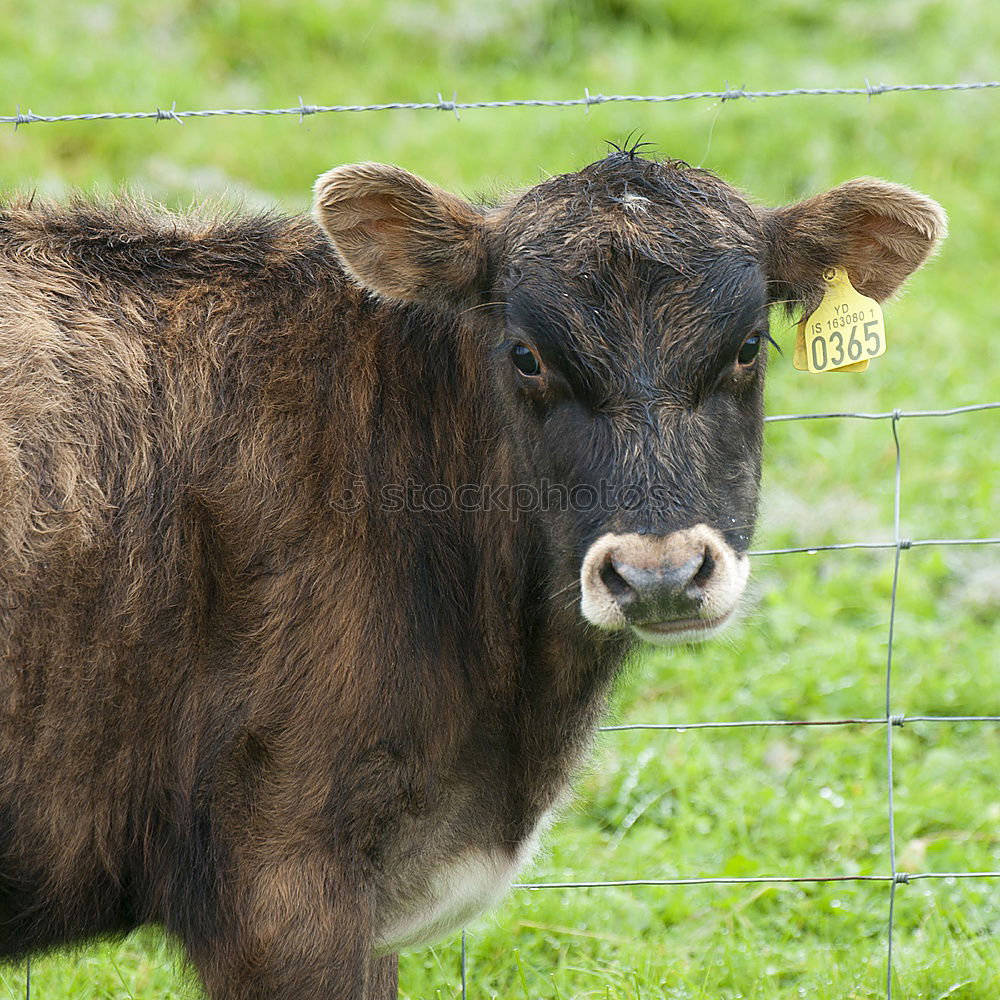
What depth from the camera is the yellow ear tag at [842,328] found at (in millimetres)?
4305

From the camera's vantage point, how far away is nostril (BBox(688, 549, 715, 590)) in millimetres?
3512

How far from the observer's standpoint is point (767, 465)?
27.5 feet

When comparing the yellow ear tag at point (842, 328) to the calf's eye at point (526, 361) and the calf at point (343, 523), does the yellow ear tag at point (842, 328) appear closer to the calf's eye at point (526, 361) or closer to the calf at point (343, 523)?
the calf at point (343, 523)

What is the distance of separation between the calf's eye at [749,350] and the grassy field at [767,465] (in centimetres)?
63

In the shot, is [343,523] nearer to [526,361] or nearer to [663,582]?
[526,361]

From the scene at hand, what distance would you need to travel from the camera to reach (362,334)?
13.5 ft

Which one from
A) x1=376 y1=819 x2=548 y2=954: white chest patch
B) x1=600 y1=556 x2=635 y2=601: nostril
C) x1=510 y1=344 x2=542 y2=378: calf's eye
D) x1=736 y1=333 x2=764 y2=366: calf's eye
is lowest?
x1=376 y1=819 x2=548 y2=954: white chest patch

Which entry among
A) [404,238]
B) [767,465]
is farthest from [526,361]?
[767,465]

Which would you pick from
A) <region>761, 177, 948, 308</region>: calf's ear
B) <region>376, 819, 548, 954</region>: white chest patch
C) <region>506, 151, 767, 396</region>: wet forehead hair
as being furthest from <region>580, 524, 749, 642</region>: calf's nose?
<region>761, 177, 948, 308</region>: calf's ear

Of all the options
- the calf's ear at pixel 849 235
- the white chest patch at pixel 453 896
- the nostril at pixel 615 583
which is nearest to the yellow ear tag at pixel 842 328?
the calf's ear at pixel 849 235

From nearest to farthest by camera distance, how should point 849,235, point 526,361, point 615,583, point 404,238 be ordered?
1. point 615,583
2. point 526,361
3. point 404,238
4. point 849,235

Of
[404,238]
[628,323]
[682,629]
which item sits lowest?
[682,629]

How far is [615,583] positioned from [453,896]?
49.0 inches

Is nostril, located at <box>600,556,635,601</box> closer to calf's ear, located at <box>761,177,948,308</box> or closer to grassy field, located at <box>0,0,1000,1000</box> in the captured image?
grassy field, located at <box>0,0,1000,1000</box>
